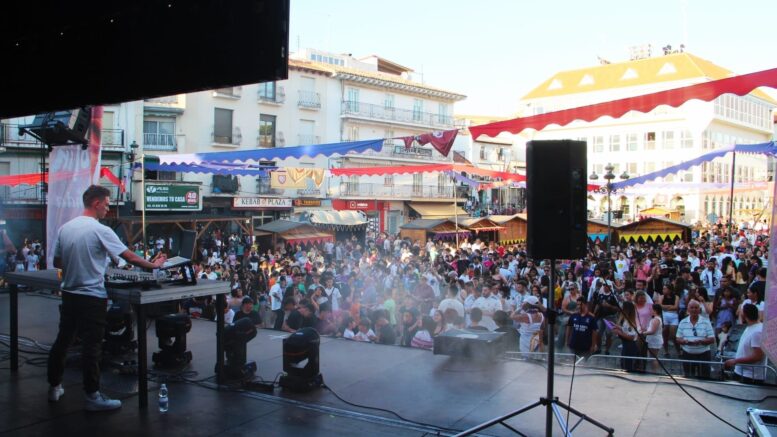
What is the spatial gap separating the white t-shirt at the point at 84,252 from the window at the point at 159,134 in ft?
91.0

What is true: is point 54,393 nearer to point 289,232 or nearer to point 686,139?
point 289,232

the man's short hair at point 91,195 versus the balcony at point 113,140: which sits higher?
the balcony at point 113,140

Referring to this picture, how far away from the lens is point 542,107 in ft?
174

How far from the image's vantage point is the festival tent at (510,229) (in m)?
28.6

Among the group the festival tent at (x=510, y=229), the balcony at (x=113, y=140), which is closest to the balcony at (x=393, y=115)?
the festival tent at (x=510, y=229)

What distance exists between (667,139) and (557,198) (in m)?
47.2

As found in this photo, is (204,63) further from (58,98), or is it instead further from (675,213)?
(675,213)

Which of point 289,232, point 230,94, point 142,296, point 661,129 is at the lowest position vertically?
point 289,232

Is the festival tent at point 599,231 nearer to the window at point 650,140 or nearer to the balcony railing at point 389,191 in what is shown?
the balcony railing at point 389,191

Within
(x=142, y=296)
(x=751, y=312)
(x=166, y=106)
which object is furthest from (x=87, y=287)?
(x=166, y=106)

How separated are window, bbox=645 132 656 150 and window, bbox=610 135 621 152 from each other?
2383mm

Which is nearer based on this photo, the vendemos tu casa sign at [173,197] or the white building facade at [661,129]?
the vendemos tu casa sign at [173,197]

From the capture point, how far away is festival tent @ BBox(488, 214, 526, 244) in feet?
94.0

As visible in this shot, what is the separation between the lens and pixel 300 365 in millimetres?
4734
